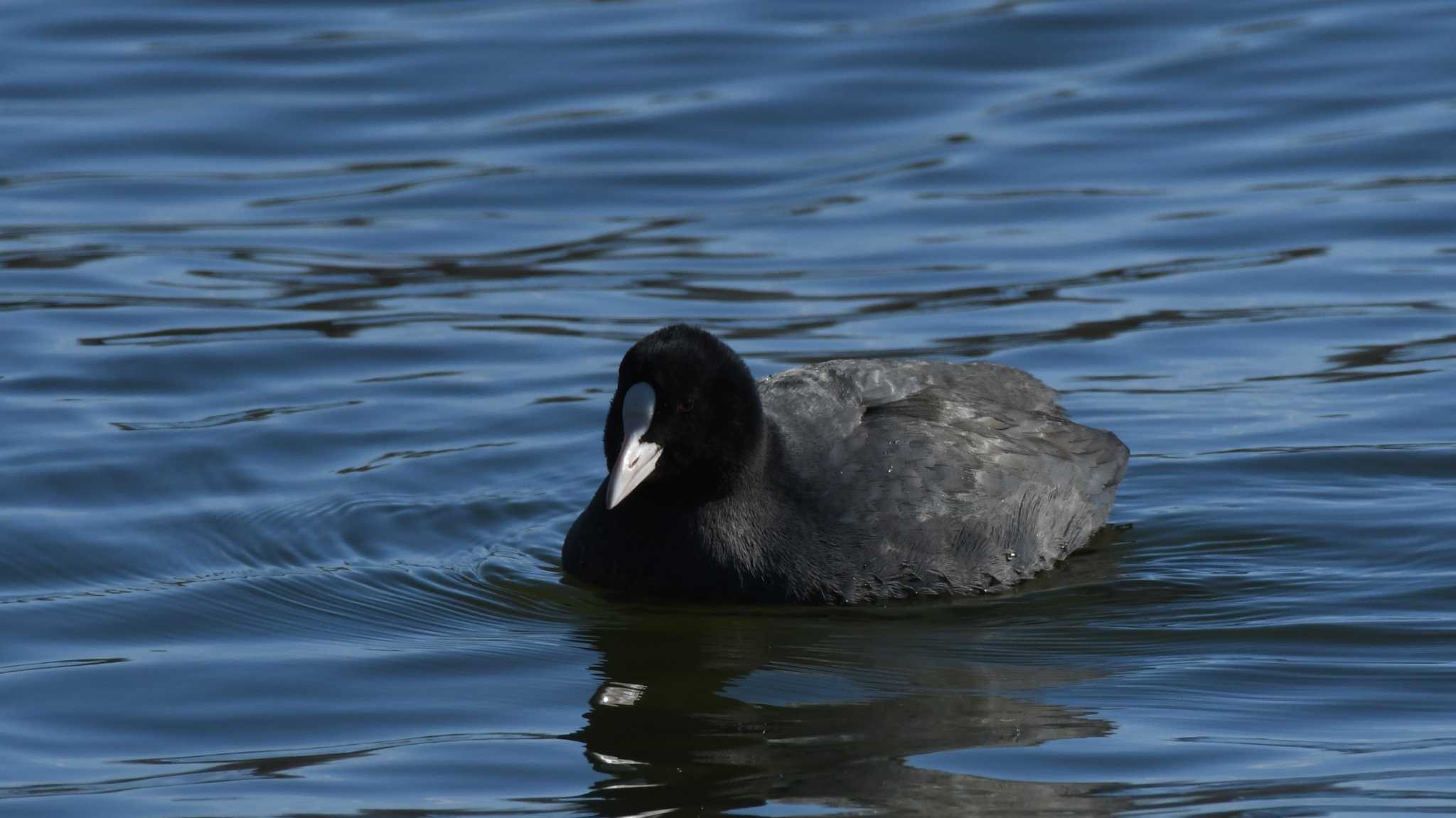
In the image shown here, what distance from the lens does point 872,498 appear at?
6941 mm

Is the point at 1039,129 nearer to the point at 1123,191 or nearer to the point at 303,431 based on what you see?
the point at 1123,191

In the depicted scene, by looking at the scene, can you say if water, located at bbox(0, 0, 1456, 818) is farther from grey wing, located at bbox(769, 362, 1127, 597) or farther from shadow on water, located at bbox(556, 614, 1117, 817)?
grey wing, located at bbox(769, 362, 1127, 597)

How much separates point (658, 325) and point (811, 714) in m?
4.78

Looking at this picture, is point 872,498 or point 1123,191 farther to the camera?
point 1123,191

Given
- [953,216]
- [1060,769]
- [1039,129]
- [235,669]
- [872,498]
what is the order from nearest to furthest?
[1060,769], [235,669], [872,498], [953,216], [1039,129]

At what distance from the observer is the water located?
558cm

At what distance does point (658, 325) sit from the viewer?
10383 mm

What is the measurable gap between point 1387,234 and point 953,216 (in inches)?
91.1

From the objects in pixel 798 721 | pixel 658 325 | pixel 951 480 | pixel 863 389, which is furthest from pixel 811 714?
pixel 658 325

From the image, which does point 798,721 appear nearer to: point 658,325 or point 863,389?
point 863,389

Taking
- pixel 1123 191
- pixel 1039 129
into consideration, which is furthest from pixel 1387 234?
pixel 1039 129

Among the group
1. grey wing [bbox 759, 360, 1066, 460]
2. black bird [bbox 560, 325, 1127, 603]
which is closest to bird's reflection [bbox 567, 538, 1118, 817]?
black bird [bbox 560, 325, 1127, 603]

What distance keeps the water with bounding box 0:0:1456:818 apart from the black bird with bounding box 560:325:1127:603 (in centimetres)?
15

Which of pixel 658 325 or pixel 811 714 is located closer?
pixel 811 714
